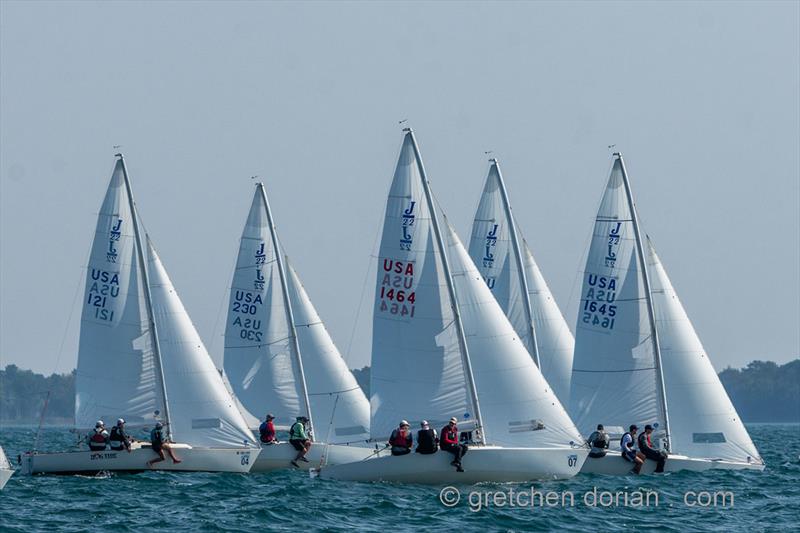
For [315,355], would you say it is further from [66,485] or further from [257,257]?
[66,485]

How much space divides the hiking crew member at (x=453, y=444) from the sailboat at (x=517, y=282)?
1165 centimetres

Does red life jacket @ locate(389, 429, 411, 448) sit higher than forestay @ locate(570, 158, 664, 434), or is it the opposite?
forestay @ locate(570, 158, 664, 434)

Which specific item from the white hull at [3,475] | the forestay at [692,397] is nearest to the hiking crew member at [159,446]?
the white hull at [3,475]

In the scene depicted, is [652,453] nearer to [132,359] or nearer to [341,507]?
[341,507]

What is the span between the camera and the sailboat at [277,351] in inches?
1769

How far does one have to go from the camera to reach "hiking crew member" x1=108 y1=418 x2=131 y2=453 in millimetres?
37625

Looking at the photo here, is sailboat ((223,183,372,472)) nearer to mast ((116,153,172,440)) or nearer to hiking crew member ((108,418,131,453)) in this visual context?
mast ((116,153,172,440))

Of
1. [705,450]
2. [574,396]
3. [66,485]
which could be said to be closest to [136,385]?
[66,485]

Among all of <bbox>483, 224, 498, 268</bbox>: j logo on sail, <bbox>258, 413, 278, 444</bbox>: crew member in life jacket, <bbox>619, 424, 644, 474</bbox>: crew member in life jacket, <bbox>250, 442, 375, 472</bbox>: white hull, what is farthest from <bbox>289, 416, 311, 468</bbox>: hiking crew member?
<bbox>483, 224, 498, 268</bbox>: j logo on sail

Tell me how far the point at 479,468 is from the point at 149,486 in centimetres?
737

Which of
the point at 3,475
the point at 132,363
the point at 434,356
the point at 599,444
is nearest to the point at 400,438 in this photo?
the point at 434,356

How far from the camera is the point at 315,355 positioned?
153 ft

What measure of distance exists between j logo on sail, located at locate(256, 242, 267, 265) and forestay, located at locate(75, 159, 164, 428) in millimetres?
6799

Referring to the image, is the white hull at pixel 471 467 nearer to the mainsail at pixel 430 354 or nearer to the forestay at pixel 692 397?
the mainsail at pixel 430 354
